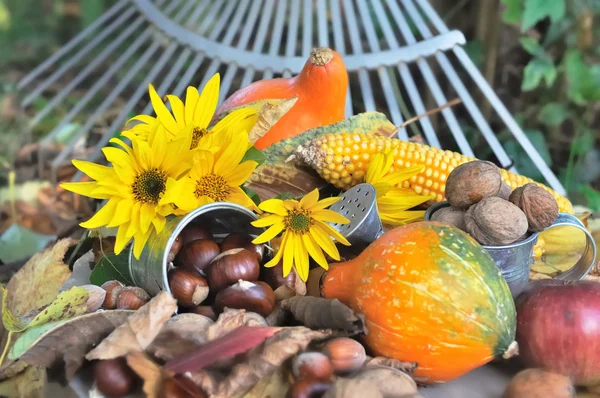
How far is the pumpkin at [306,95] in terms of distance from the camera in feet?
3.05

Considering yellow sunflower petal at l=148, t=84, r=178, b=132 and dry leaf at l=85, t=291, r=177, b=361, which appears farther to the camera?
yellow sunflower petal at l=148, t=84, r=178, b=132

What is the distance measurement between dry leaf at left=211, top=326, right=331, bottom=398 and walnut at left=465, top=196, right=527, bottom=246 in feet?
0.72

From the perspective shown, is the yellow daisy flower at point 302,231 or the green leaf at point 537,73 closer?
the yellow daisy flower at point 302,231

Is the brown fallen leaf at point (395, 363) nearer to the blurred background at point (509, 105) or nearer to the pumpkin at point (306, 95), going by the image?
the pumpkin at point (306, 95)

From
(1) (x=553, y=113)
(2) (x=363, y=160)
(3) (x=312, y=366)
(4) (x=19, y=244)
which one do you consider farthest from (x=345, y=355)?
(1) (x=553, y=113)

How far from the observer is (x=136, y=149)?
0.63 meters

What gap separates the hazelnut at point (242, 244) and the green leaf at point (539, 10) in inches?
47.9

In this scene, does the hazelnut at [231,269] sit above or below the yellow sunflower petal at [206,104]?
below

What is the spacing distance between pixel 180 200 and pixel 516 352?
367 millimetres

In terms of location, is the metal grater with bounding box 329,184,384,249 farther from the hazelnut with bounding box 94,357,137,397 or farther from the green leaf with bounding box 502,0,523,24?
the green leaf with bounding box 502,0,523,24

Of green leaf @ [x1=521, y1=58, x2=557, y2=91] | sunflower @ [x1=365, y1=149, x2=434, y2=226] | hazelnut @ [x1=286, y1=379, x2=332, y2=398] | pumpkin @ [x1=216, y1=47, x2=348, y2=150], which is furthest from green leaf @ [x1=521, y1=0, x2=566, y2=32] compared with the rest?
hazelnut @ [x1=286, y1=379, x2=332, y2=398]

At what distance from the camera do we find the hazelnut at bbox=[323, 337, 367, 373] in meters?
0.53

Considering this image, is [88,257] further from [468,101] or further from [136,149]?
[468,101]

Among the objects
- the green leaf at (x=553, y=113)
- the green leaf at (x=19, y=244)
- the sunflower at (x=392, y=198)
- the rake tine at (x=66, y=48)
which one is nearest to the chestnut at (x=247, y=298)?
the sunflower at (x=392, y=198)
